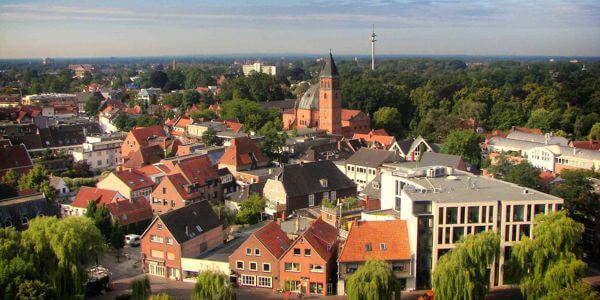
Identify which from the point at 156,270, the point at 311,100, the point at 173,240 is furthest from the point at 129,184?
the point at 311,100

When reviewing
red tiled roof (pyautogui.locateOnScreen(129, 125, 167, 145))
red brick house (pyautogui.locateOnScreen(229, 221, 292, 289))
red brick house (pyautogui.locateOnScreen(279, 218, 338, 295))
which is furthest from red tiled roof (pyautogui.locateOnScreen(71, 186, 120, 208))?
red tiled roof (pyautogui.locateOnScreen(129, 125, 167, 145))

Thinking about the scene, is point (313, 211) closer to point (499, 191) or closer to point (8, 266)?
point (499, 191)

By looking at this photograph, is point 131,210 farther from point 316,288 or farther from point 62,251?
point 316,288

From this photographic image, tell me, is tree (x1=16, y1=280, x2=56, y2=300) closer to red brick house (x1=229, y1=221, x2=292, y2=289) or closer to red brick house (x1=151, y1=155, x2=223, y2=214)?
red brick house (x1=229, y1=221, x2=292, y2=289)

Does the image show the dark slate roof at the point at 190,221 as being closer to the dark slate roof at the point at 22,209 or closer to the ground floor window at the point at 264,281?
the ground floor window at the point at 264,281

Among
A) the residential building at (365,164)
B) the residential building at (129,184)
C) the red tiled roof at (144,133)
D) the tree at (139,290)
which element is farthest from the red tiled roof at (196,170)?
the tree at (139,290)

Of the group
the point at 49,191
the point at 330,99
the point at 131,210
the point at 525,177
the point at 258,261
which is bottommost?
the point at 258,261
